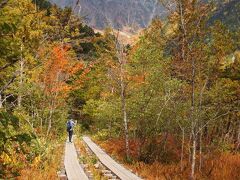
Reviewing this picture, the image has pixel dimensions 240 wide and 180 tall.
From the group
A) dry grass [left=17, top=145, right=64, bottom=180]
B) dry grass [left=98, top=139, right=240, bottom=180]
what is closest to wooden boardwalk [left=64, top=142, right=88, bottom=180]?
dry grass [left=17, top=145, right=64, bottom=180]

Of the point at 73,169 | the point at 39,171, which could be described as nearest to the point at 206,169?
the point at 73,169

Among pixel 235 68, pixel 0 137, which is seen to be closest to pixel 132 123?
pixel 235 68

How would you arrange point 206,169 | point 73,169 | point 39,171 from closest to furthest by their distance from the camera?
point 39,171
point 73,169
point 206,169

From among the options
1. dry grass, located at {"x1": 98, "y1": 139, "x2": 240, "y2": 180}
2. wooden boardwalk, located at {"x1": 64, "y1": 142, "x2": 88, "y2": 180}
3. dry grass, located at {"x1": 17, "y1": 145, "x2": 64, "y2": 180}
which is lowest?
dry grass, located at {"x1": 98, "y1": 139, "x2": 240, "y2": 180}

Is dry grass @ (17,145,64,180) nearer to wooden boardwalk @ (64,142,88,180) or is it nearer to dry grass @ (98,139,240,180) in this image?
wooden boardwalk @ (64,142,88,180)

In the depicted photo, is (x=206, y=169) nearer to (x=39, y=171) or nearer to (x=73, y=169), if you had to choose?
(x=73, y=169)

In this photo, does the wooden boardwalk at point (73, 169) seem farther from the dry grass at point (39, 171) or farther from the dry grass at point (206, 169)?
the dry grass at point (206, 169)

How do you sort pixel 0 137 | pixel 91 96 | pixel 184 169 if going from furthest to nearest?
1. pixel 91 96
2. pixel 184 169
3. pixel 0 137

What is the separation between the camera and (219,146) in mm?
18281

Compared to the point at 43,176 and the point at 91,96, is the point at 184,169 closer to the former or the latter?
the point at 43,176

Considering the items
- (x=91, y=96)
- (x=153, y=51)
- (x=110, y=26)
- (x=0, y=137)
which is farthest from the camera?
(x=91, y=96)

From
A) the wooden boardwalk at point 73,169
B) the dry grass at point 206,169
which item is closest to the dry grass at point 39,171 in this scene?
the wooden boardwalk at point 73,169

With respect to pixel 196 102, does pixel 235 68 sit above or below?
above

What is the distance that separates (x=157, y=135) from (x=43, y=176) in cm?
920
